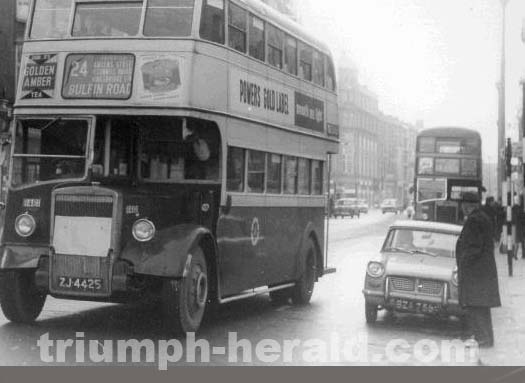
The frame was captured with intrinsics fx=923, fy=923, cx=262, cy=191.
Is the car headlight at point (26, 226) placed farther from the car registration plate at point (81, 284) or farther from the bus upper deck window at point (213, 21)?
the bus upper deck window at point (213, 21)

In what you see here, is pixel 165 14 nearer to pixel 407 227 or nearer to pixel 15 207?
pixel 15 207

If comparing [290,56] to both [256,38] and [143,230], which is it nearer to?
[256,38]

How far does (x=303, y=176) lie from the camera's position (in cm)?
1441

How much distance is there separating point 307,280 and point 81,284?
5515 millimetres

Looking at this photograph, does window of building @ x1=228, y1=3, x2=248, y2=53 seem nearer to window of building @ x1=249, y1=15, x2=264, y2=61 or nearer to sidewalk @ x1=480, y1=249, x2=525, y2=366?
window of building @ x1=249, y1=15, x2=264, y2=61

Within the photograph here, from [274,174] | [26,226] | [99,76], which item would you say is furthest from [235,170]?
[26,226]

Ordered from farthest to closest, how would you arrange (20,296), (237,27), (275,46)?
(275,46) < (237,27) < (20,296)

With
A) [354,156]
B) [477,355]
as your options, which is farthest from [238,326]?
[354,156]

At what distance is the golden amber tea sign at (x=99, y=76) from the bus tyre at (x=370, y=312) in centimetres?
434

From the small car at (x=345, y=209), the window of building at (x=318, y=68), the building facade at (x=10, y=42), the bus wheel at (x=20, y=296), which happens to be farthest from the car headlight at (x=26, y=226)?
the small car at (x=345, y=209)

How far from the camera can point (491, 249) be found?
10.3 meters

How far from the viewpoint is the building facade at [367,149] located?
400 feet

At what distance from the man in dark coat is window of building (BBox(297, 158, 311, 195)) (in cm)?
431

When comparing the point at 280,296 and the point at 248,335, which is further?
the point at 280,296
